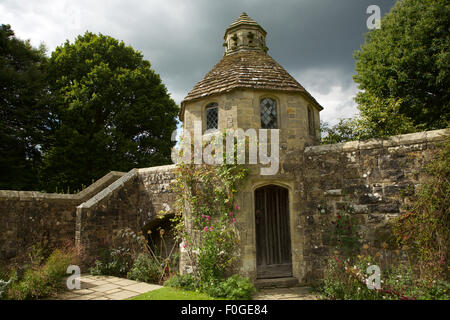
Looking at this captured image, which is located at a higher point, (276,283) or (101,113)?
(101,113)

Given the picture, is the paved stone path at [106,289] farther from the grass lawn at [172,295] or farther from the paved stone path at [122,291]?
the grass lawn at [172,295]

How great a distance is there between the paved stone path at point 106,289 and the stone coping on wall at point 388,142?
5.73 meters

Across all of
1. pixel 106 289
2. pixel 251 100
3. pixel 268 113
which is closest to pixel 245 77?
pixel 251 100

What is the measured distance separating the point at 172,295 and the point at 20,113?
12480 mm

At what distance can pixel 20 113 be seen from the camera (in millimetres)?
13102

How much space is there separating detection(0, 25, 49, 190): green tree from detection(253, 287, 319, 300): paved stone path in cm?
1220

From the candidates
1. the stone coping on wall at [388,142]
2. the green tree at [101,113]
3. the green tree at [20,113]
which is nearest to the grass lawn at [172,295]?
the stone coping on wall at [388,142]

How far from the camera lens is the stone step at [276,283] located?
675 cm

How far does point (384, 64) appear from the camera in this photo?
485 inches

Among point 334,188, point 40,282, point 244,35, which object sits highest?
point 244,35

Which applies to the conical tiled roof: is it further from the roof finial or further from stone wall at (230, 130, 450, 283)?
stone wall at (230, 130, 450, 283)

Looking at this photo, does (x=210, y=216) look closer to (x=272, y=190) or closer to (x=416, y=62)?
(x=272, y=190)
